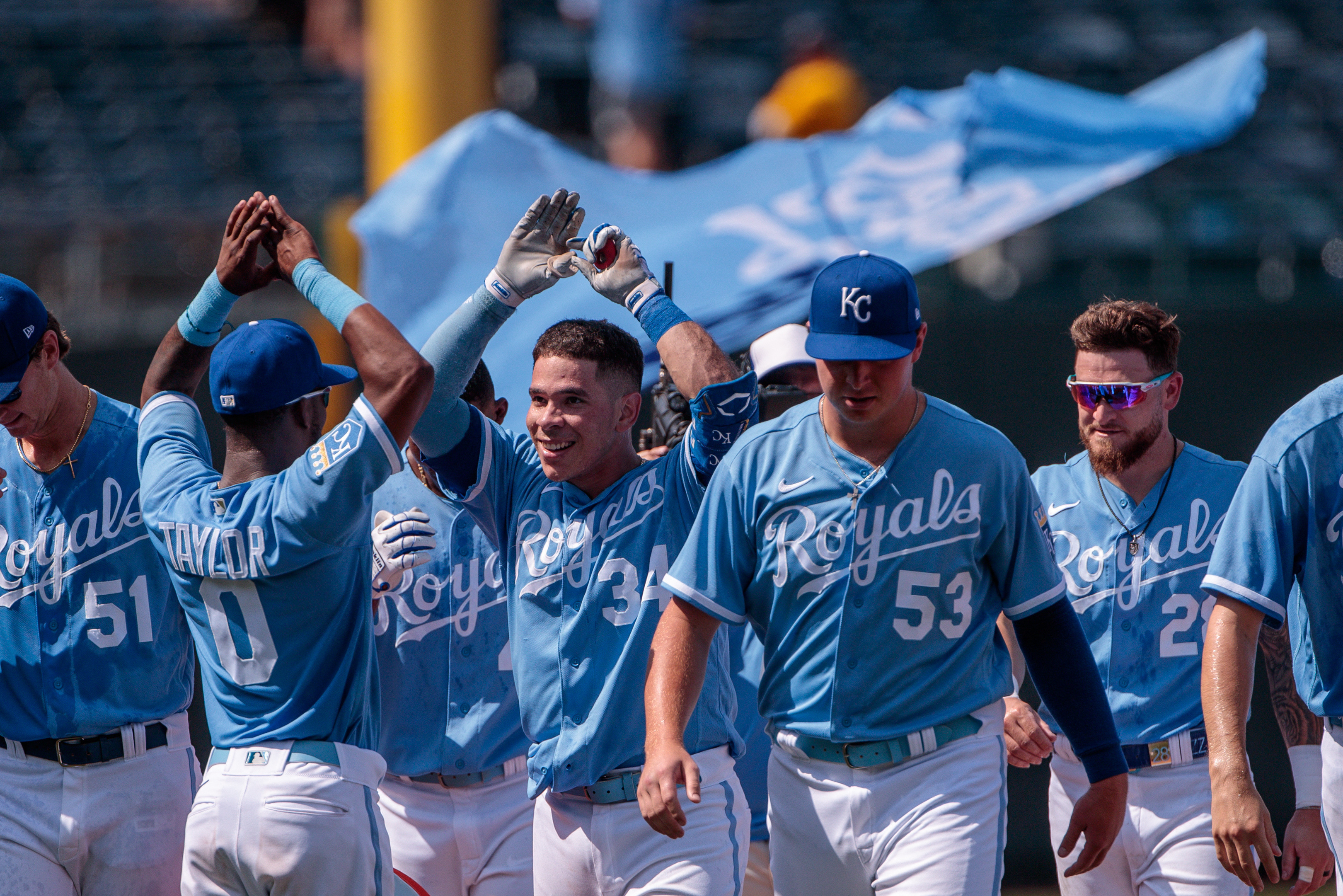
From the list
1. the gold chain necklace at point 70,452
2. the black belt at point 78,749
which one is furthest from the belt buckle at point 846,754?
the gold chain necklace at point 70,452

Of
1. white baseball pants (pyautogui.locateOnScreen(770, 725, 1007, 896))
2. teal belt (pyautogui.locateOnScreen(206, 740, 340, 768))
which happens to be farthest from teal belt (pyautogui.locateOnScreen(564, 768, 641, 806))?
teal belt (pyautogui.locateOnScreen(206, 740, 340, 768))

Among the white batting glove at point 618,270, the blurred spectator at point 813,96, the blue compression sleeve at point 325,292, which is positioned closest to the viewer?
the blue compression sleeve at point 325,292

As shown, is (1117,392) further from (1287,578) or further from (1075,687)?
(1075,687)

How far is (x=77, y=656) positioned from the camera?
3.81 m

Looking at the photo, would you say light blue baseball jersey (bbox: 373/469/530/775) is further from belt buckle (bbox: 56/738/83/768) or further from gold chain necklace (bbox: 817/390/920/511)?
gold chain necklace (bbox: 817/390/920/511)

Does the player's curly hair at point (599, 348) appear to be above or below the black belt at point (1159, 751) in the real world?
above

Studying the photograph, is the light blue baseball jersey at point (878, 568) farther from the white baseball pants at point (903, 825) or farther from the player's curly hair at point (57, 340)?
the player's curly hair at point (57, 340)

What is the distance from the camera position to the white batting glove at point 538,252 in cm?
395

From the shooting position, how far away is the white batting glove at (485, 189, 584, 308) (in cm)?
395

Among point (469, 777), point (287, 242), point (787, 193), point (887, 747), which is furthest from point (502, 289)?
point (787, 193)

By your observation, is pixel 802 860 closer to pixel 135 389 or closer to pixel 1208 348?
pixel 1208 348

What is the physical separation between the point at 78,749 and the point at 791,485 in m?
1.91

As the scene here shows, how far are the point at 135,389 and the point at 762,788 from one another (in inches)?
187

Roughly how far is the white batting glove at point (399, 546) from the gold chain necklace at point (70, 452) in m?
0.82
